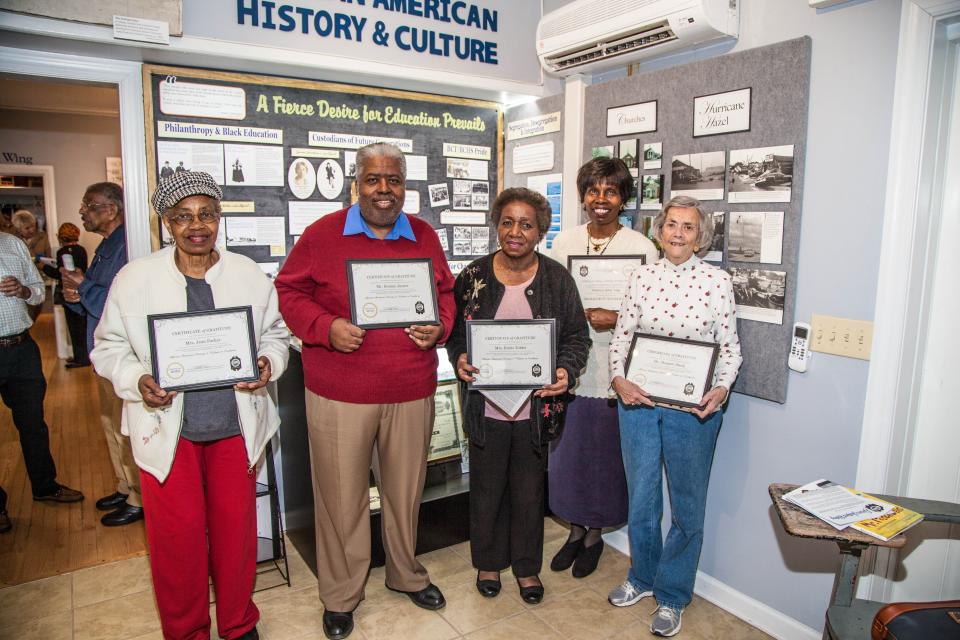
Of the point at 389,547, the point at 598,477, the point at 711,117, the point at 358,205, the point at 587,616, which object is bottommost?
the point at 587,616

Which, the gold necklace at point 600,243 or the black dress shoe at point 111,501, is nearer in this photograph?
the gold necklace at point 600,243

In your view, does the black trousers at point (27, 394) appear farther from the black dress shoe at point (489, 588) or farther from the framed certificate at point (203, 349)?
the black dress shoe at point (489, 588)

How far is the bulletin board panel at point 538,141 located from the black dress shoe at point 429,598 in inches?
74.0

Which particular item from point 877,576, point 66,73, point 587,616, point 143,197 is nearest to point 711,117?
point 877,576

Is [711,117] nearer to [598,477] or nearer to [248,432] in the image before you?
[598,477]

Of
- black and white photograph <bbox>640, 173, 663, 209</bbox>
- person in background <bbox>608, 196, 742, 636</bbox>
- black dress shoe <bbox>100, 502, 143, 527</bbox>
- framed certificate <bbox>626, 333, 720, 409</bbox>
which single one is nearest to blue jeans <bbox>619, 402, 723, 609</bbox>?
person in background <bbox>608, 196, 742, 636</bbox>

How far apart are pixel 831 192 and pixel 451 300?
4.59ft

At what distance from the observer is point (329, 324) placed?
218 centimetres

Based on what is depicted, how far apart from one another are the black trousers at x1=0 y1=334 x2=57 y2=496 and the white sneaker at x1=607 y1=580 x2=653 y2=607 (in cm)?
299

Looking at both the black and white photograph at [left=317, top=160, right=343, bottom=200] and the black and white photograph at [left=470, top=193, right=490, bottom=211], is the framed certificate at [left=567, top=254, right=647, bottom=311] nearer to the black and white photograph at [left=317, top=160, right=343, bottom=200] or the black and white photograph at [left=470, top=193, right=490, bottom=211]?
the black and white photograph at [left=470, top=193, right=490, bottom=211]

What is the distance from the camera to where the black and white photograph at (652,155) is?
2.75 meters

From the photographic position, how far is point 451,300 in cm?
246

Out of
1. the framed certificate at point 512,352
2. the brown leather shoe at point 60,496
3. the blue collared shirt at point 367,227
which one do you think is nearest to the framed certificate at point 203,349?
the blue collared shirt at point 367,227

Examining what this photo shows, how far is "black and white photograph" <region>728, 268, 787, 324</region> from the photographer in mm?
2357
